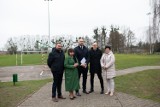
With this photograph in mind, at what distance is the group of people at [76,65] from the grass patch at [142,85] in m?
1.42

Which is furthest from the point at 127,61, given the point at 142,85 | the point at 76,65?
the point at 76,65

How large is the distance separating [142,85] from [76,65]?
17.8 ft

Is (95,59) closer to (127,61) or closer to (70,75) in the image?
(70,75)

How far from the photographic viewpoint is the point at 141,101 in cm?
1020

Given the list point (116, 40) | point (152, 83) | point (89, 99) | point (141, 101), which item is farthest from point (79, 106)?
point (116, 40)

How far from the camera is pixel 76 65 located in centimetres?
1066

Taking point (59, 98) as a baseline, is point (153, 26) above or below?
above

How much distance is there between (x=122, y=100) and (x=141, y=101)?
63 cm

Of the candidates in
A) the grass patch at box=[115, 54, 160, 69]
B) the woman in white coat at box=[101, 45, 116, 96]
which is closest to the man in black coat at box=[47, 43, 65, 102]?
the woman in white coat at box=[101, 45, 116, 96]

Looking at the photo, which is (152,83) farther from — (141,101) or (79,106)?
(79,106)

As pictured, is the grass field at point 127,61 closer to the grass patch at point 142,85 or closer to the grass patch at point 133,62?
the grass patch at point 133,62

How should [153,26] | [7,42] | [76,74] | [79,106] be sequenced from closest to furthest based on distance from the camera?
1. [79,106]
2. [76,74]
3. [153,26]
4. [7,42]

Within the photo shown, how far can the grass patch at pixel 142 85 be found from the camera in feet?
40.1

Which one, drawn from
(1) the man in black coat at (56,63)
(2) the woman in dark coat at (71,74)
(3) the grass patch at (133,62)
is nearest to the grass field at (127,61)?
(3) the grass patch at (133,62)
